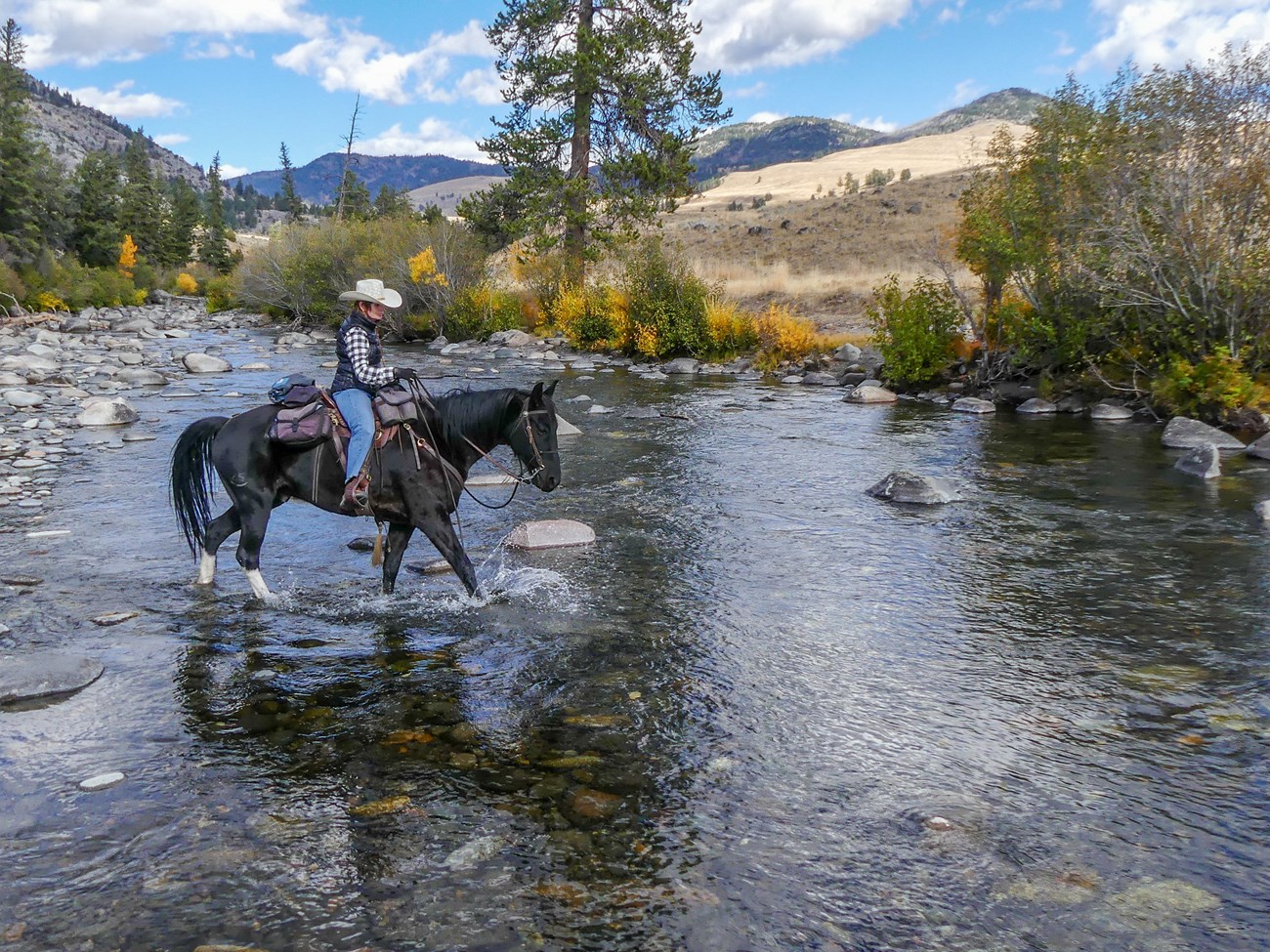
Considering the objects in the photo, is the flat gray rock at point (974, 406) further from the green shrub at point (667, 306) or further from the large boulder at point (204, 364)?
the large boulder at point (204, 364)

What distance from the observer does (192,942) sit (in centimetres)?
376

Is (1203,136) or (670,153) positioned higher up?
(670,153)

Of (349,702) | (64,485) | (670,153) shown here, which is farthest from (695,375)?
(349,702)

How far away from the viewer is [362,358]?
7836 millimetres

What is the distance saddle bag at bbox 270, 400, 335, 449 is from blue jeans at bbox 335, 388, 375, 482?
179 millimetres

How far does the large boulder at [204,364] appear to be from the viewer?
2684 centimetres

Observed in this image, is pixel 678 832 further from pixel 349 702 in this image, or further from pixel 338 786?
pixel 349 702

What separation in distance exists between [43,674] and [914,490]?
10.2 meters

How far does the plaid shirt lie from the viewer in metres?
7.77

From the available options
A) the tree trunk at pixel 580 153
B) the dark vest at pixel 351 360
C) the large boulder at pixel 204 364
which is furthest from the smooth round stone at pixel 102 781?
the tree trunk at pixel 580 153

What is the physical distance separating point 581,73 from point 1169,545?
30.0 meters

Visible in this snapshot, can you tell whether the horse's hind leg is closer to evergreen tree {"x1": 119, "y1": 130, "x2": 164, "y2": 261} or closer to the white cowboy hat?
the white cowboy hat

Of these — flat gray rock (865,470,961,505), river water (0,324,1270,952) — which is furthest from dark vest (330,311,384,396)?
flat gray rock (865,470,961,505)

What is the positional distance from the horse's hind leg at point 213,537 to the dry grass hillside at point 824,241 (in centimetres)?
2467
